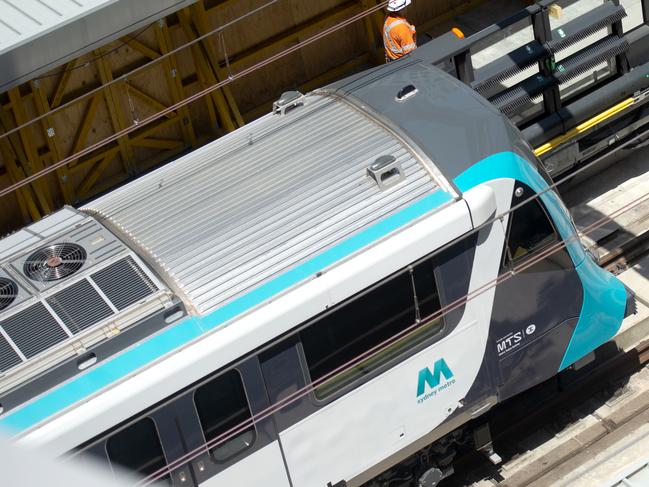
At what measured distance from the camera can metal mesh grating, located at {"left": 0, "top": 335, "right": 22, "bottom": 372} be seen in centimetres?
968

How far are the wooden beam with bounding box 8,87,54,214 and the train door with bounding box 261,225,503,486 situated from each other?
19.2ft

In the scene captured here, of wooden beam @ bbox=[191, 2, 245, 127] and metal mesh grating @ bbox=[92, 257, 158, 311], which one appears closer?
metal mesh grating @ bbox=[92, 257, 158, 311]

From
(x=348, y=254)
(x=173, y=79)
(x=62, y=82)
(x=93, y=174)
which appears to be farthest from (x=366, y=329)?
(x=173, y=79)

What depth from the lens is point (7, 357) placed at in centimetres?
973

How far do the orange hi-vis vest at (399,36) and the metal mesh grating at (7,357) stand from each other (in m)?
6.41

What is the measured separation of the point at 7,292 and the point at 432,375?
11.4 ft

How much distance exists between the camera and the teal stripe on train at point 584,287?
11055 millimetres

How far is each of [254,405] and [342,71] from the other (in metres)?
8.20

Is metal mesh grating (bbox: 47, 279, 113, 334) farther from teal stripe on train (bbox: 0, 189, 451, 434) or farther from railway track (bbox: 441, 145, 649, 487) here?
railway track (bbox: 441, 145, 649, 487)

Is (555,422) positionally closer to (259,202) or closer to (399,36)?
(259,202)

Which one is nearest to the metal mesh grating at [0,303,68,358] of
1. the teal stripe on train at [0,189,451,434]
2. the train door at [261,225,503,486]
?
the teal stripe on train at [0,189,451,434]

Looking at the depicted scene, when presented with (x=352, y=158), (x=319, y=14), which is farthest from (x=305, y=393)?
(x=319, y=14)

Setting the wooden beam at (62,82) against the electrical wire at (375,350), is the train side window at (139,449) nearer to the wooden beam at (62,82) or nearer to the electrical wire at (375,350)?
the electrical wire at (375,350)

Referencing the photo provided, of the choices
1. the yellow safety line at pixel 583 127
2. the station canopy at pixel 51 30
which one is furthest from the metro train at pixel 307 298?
the yellow safety line at pixel 583 127
